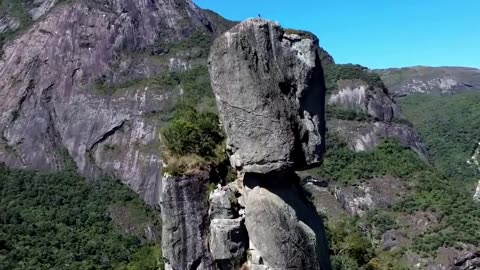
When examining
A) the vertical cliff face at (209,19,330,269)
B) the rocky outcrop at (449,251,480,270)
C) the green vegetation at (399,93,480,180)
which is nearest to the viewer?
the vertical cliff face at (209,19,330,269)

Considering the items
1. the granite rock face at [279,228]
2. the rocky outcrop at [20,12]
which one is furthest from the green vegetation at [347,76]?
the granite rock face at [279,228]

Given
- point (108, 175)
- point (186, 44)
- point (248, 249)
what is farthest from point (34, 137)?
point (248, 249)

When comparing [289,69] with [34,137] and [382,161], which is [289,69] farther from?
[34,137]

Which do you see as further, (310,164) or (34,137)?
(34,137)

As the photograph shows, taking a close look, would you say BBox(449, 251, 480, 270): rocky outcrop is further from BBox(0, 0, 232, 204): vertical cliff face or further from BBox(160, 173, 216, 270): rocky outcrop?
BBox(0, 0, 232, 204): vertical cliff face

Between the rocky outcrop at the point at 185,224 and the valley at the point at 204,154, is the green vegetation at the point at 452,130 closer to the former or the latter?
the valley at the point at 204,154

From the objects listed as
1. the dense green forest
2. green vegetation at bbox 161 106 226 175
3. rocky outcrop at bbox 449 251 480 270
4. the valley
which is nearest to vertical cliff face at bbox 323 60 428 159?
the valley
